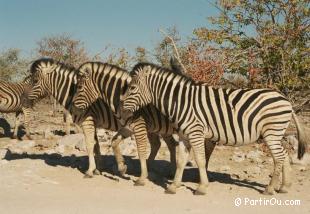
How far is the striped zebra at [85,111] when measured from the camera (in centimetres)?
923

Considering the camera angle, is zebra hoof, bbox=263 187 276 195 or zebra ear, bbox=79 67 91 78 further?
zebra ear, bbox=79 67 91 78

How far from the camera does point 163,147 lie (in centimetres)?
1307

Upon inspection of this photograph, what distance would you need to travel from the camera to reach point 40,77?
9758mm

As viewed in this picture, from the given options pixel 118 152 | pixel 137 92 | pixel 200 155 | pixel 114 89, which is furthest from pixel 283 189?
pixel 114 89

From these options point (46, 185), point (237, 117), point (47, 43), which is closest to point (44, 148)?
point (46, 185)

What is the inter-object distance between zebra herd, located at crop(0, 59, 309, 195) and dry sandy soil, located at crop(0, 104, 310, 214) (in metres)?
0.38

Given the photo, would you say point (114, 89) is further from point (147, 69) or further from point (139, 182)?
point (139, 182)

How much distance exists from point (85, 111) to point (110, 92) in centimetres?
65

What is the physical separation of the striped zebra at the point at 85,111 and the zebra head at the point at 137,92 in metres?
0.76

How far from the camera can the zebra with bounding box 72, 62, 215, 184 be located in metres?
8.88

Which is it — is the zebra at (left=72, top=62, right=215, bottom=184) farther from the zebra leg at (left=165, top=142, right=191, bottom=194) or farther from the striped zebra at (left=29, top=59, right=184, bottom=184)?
the zebra leg at (left=165, top=142, right=191, bottom=194)

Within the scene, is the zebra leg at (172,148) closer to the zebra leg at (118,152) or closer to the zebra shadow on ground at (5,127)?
the zebra leg at (118,152)

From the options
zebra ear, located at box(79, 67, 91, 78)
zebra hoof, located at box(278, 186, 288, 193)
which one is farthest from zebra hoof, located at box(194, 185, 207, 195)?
zebra ear, located at box(79, 67, 91, 78)

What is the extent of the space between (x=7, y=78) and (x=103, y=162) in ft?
66.7
